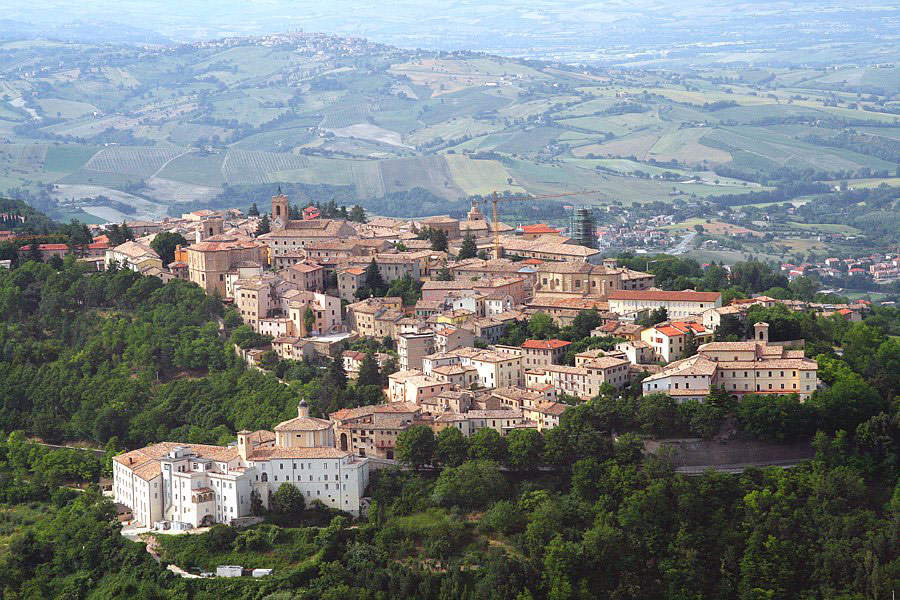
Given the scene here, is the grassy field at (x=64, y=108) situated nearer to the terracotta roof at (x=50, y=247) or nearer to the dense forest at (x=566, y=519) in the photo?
the terracotta roof at (x=50, y=247)

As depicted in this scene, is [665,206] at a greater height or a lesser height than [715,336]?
lesser

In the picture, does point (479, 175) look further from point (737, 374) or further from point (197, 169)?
point (737, 374)

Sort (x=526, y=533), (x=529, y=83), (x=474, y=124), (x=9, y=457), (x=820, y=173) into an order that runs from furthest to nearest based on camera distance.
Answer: (x=529, y=83)
(x=474, y=124)
(x=820, y=173)
(x=9, y=457)
(x=526, y=533)

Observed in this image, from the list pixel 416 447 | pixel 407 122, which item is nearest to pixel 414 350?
pixel 416 447

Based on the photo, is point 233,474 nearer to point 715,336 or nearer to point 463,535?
point 463,535

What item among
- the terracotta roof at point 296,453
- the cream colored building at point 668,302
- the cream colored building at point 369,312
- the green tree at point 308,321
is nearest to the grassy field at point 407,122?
the cream colored building at point 369,312

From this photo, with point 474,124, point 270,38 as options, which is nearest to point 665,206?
point 474,124
